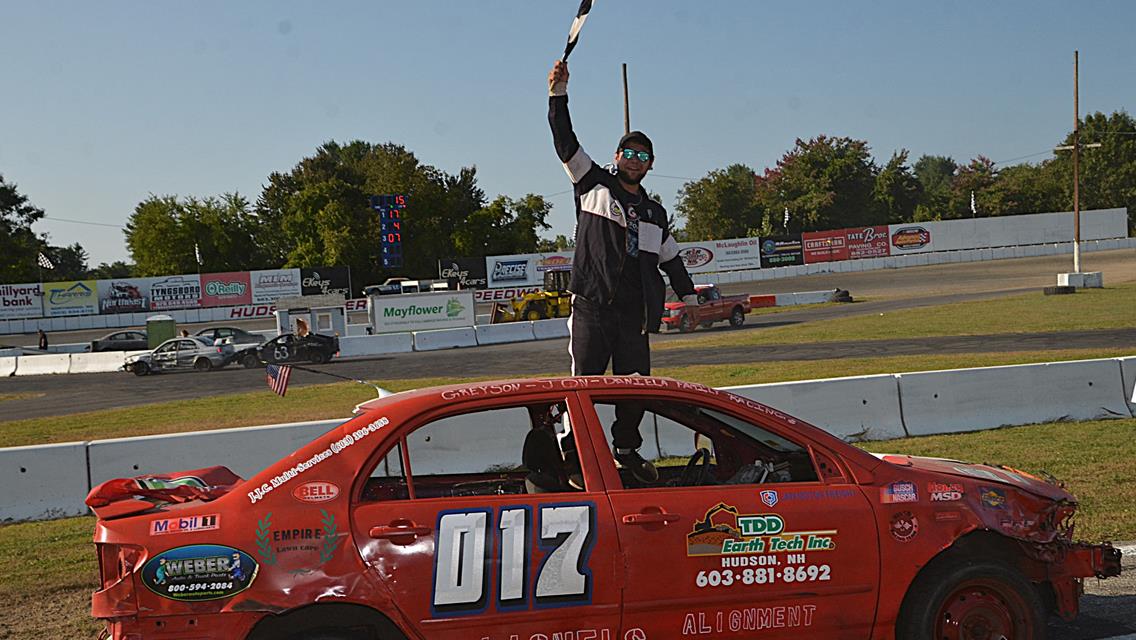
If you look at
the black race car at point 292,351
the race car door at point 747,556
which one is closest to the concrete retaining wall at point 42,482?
the race car door at point 747,556

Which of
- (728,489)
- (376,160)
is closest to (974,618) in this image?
(728,489)

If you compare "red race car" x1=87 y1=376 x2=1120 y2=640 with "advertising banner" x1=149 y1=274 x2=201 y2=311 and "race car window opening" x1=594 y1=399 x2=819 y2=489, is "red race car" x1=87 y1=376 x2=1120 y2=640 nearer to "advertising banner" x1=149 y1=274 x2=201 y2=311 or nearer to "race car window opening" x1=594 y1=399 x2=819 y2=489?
"race car window opening" x1=594 y1=399 x2=819 y2=489

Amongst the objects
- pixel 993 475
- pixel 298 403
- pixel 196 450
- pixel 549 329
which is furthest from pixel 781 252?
pixel 993 475

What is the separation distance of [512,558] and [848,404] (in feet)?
23.8

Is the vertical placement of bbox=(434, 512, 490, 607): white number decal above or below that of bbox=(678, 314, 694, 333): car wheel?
above

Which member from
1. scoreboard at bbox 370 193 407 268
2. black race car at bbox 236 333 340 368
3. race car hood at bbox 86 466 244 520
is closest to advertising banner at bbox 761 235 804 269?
scoreboard at bbox 370 193 407 268

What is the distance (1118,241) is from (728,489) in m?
63.0

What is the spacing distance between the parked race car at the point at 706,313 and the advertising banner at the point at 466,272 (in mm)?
22761

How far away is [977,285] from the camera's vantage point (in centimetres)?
4134

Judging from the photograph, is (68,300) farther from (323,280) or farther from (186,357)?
(186,357)

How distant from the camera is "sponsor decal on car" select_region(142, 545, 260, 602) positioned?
11.0 ft

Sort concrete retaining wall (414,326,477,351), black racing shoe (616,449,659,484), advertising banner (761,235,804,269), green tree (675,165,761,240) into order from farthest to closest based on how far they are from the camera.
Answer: green tree (675,165,761,240), advertising banner (761,235,804,269), concrete retaining wall (414,326,477,351), black racing shoe (616,449,659,484)

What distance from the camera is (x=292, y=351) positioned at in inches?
1000

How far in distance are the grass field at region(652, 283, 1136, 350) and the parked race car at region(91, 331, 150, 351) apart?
60.7 feet
